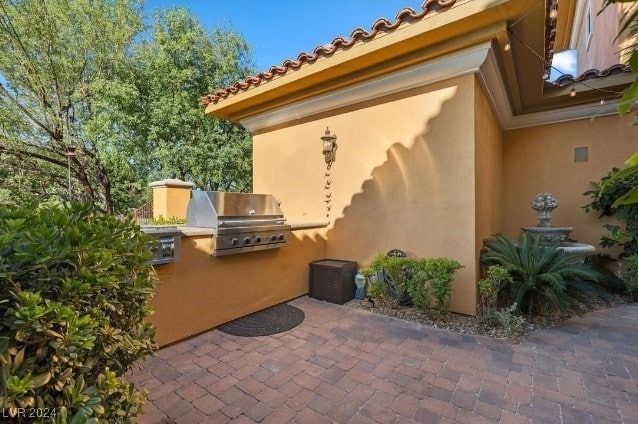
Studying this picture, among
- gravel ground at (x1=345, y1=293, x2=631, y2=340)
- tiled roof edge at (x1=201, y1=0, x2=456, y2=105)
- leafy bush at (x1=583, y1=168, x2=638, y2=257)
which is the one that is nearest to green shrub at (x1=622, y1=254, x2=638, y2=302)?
gravel ground at (x1=345, y1=293, x2=631, y2=340)

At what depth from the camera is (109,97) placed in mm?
10297

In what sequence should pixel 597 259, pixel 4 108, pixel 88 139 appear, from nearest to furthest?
pixel 597 259 → pixel 4 108 → pixel 88 139

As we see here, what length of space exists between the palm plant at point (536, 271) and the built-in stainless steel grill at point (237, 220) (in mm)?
3333

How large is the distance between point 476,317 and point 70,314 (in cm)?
473

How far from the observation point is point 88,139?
11492 millimetres

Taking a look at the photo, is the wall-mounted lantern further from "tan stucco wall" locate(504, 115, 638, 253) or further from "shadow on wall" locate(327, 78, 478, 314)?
"tan stucco wall" locate(504, 115, 638, 253)

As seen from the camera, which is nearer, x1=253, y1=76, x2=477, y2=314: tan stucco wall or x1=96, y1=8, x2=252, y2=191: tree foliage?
x1=253, y1=76, x2=477, y2=314: tan stucco wall

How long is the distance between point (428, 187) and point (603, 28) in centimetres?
806

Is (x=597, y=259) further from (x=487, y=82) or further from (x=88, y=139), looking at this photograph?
(x=88, y=139)

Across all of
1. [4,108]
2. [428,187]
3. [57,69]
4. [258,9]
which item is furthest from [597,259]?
[4,108]

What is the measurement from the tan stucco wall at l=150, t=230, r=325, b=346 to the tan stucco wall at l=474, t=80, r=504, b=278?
3038mm

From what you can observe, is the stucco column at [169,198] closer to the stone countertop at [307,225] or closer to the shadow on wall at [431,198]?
the stone countertop at [307,225]

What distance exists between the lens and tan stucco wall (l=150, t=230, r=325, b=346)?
375 cm

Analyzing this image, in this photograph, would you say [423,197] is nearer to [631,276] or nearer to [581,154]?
[631,276]
